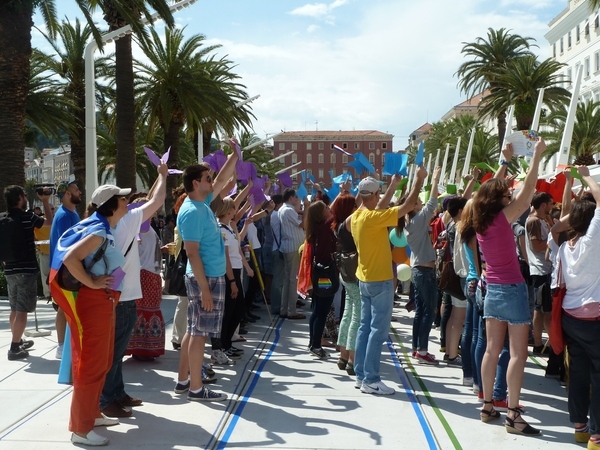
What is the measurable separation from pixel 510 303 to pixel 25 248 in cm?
508

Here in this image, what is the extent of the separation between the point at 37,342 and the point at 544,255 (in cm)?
588

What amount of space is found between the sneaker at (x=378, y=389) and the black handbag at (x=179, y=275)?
2.02 metres

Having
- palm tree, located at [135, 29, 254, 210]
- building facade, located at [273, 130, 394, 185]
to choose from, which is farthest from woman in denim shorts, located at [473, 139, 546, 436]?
building facade, located at [273, 130, 394, 185]

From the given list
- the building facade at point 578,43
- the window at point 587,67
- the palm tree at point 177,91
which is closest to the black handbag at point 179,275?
the palm tree at point 177,91

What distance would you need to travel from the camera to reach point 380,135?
152 metres

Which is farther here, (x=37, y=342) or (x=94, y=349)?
(x=37, y=342)

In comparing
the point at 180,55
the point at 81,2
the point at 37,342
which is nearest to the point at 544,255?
the point at 37,342

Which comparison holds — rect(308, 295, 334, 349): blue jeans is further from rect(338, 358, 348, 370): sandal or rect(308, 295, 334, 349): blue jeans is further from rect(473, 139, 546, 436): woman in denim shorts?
rect(473, 139, 546, 436): woman in denim shorts

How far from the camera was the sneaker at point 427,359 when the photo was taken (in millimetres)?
7366

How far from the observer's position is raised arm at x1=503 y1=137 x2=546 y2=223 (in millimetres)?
4836

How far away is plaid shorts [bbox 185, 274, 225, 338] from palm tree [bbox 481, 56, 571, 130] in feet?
94.2

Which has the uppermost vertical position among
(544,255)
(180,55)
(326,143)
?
(326,143)

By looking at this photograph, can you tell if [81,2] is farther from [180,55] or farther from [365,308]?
[365,308]

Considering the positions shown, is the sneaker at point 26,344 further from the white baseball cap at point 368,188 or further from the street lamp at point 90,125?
the white baseball cap at point 368,188
